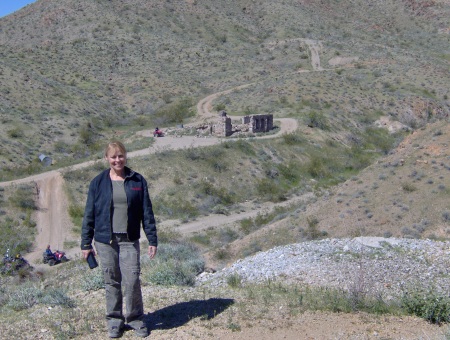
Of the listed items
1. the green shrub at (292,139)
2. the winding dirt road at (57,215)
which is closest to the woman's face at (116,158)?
the winding dirt road at (57,215)

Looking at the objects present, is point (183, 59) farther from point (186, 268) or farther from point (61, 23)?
point (186, 268)

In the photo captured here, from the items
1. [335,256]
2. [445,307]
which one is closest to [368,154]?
[335,256]

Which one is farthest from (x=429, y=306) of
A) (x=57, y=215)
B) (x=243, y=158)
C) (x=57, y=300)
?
(x=243, y=158)

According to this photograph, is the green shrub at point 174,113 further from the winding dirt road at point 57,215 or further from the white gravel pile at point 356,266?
the white gravel pile at point 356,266

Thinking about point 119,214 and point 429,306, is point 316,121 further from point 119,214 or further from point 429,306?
point 119,214

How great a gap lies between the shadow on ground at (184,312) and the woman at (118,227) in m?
0.37

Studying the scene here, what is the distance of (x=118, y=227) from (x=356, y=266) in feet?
16.2

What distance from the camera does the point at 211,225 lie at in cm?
2733

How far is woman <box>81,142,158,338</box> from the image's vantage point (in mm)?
6398

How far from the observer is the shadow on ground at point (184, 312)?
6.81 m

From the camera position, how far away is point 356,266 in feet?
31.6

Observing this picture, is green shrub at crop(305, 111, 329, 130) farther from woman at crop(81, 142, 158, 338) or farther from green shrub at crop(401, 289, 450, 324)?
woman at crop(81, 142, 158, 338)

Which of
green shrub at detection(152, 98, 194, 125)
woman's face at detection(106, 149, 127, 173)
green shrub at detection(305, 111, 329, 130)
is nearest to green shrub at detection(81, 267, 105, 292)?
woman's face at detection(106, 149, 127, 173)

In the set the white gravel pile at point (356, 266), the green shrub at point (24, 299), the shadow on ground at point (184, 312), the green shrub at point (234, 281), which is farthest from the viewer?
the white gravel pile at point (356, 266)
